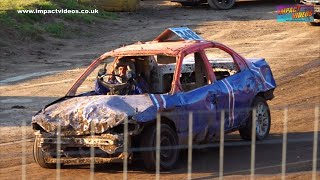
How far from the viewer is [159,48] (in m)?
11.1

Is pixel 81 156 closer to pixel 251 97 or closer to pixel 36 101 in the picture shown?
pixel 251 97

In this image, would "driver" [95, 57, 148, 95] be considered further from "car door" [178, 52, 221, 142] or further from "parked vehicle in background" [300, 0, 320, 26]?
"parked vehicle in background" [300, 0, 320, 26]

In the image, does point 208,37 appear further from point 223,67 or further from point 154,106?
point 154,106

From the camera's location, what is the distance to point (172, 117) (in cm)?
1030

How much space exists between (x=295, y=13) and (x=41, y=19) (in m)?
8.13

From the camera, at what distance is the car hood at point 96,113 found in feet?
32.5

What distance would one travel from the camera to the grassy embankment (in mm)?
24016

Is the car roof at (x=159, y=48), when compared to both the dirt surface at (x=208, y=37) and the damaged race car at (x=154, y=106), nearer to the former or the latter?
the damaged race car at (x=154, y=106)

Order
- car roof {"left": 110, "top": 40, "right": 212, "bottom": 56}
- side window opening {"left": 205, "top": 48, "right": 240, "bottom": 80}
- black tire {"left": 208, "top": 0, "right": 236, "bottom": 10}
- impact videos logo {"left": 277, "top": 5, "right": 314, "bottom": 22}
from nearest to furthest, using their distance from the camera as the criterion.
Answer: car roof {"left": 110, "top": 40, "right": 212, "bottom": 56} → side window opening {"left": 205, "top": 48, "right": 240, "bottom": 80} → impact videos logo {"left": 277, "top": 5, "right": 314, "bottom": 22} → black tire {"left": 208, "top": 0, "right": 236, "bottom": 10}

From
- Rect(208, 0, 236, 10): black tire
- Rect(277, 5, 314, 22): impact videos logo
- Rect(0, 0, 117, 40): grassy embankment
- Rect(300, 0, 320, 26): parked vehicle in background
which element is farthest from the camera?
Rect(208, 0, 236, 10): black tire

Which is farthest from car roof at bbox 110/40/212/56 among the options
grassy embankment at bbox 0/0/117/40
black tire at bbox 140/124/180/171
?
grassy embankment at bbox 0/0/117/40

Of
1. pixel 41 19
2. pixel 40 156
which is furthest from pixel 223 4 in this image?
pixel 40 156

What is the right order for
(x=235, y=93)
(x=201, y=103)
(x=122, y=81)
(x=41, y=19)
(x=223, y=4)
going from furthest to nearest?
(x=223, y=4), (x=41, y=19), (x=235, y=93), (x=122, y=81), (x=201, y=103)

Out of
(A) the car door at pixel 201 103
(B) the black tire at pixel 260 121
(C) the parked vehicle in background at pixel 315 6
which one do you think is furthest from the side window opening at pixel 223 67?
(C) the parked vehicle in background at pixel 315 6
